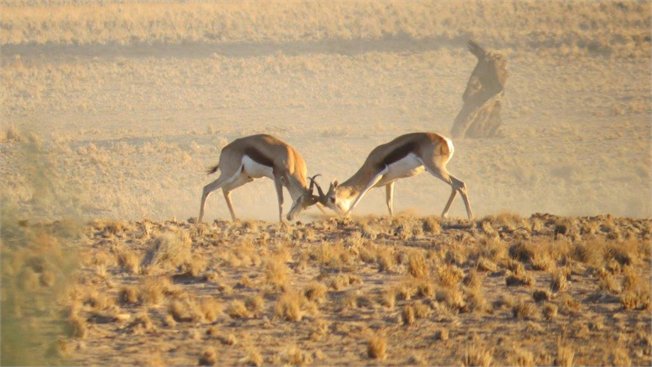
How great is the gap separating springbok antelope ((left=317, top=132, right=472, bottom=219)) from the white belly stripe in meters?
0.85

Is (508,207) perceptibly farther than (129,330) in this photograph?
Yes

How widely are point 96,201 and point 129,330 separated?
54.2 feet

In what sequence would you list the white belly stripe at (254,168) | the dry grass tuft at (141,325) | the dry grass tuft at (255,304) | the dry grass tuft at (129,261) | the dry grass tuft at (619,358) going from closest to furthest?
the dry grass tuft at (619,358) < the dry grass tuft at (141,325) < the dry grass tuft at (255,304) < the dry grass tuft at (129,261) < the white belly stripe at (254,168)

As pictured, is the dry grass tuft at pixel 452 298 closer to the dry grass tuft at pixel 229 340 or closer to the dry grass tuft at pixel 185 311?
the dry grass tuft at pixel 229 340

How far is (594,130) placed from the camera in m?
41.2

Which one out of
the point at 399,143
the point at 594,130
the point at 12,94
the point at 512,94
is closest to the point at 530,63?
the point at 512,94

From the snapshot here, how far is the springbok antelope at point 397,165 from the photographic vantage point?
22.0 m

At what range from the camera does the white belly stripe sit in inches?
855

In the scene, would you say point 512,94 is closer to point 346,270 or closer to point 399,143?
point 399,143

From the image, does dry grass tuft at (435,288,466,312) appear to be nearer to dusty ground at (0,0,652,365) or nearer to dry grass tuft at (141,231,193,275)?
dusty ground at (0,0,652,365)

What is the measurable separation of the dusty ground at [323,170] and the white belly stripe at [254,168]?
99cm

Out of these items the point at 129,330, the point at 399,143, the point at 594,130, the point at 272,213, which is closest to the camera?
the point at 129,330

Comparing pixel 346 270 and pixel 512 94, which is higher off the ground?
pixel 512 94

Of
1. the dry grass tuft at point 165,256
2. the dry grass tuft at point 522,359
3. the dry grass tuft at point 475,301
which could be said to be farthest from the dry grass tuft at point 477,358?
the dry grass tuft at point 165,256
